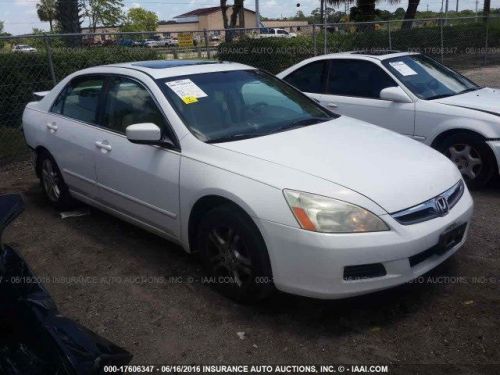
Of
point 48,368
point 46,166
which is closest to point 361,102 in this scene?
point 46,166

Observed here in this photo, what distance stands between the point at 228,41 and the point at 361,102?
7.25 meters

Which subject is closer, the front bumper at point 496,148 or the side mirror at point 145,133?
the side mirror at point 145,133

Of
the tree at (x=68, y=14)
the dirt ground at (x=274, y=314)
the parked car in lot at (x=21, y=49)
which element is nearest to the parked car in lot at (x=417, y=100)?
the dirt ground at (x=274, y=314)

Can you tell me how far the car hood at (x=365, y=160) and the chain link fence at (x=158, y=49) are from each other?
5.45 m

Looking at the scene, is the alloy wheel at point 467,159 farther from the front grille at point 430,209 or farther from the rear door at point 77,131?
the rear door at point 77,131

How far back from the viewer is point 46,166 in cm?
531

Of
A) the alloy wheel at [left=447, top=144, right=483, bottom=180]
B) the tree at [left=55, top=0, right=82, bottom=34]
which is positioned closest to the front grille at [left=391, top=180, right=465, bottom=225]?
the alloy wheel at [left=447, top=144, right=483, bottom=180]

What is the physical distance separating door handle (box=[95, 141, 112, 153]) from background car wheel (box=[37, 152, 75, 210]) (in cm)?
98

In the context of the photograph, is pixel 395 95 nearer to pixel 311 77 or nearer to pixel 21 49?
pixel 311 77

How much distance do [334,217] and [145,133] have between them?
1.50 meters

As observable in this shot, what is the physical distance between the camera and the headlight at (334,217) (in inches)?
112

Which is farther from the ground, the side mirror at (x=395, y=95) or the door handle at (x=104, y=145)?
the side mirror at (x=395, y=95)

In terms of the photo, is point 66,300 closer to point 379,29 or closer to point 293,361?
point 293,361

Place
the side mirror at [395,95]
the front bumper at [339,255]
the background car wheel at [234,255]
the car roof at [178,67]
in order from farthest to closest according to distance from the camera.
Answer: the side mirror at [395,95] → the car roof at [178,67] → the background car wheel at [234,255] → the front bumper at [339,255]
